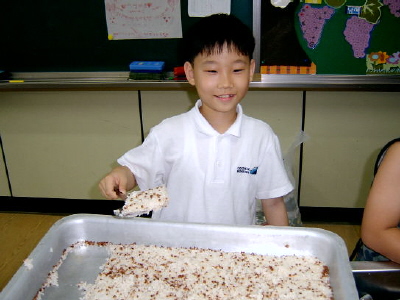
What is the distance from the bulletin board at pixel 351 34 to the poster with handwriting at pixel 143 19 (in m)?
0.76

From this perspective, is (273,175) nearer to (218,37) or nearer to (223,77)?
(223,77)

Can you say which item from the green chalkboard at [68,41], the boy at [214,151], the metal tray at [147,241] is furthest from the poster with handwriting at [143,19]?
the metal tray at [147,241]

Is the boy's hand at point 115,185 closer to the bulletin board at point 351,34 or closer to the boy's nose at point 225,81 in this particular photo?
the boy's nose at point 225,81

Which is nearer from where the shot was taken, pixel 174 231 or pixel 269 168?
pixel 174 231

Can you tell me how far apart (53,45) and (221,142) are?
1.81m

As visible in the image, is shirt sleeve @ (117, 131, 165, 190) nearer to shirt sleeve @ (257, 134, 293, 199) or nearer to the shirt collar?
the shirt collar

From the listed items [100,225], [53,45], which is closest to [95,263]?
[100,225]

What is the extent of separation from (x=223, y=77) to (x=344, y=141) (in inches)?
64.4

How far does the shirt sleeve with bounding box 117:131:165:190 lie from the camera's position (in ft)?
3.94

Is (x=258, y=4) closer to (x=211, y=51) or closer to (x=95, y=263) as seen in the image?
(x=211, y=51)

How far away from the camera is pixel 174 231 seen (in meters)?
0.99

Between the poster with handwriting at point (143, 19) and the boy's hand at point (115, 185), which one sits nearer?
the boy's hand at point (115, 185)

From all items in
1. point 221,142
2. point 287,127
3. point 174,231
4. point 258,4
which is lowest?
point 287,127

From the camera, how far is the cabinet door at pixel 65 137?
8.52 ft
